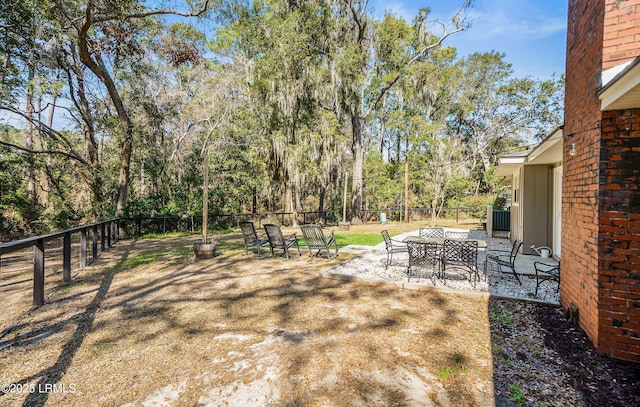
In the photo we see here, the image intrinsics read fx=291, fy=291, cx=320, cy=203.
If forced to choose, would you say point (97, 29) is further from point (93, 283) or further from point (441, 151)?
point (441, 151)

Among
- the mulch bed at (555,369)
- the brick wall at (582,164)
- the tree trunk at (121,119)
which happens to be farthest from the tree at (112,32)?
the mulch bed at (555,369)

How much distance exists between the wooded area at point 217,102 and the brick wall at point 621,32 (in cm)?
822

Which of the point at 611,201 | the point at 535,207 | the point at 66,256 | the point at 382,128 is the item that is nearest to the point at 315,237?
the point at 66,256

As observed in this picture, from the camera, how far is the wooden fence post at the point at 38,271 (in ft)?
11.7

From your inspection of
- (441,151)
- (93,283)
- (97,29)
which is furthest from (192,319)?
(441,151)

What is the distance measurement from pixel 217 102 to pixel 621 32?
17.0 meters

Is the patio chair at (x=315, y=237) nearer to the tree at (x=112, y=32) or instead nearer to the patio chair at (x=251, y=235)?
the patio chair at (x=251, y=235)

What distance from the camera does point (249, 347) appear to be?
281 centimetres

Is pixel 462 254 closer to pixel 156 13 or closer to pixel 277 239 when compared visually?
pixel 277 239

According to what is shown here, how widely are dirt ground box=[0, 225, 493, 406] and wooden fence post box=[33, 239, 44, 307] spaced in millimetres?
180

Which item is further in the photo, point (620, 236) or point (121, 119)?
point (121, 119)

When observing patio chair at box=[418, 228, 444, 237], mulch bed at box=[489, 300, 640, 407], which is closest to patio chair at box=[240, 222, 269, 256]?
patio chair at box=[418, 228, 444, 237]

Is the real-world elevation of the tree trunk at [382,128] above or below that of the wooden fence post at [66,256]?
above

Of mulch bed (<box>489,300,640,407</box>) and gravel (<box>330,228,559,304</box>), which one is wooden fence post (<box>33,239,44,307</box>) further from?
mulch bed (<box>489,300,640,407</box>)
